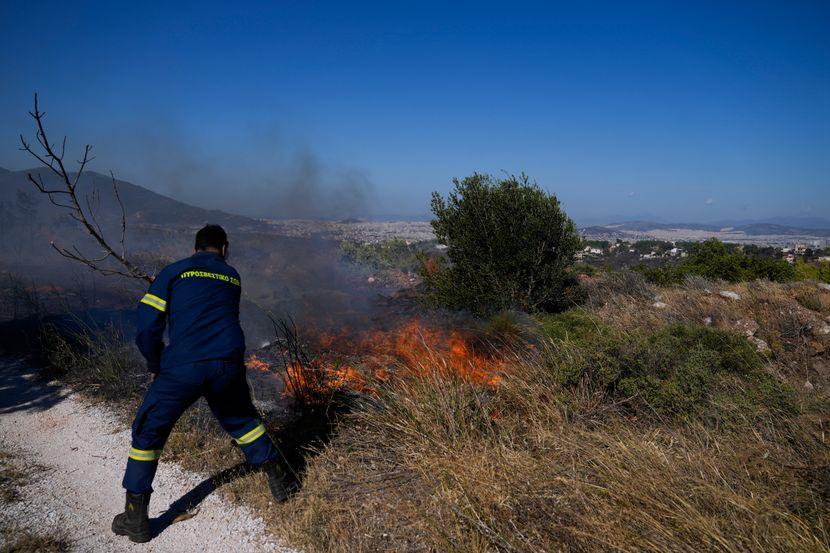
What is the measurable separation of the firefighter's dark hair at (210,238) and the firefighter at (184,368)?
166 mm

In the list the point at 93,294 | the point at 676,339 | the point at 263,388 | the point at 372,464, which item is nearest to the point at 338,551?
the point at 372,464

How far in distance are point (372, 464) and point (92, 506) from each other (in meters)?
2.25

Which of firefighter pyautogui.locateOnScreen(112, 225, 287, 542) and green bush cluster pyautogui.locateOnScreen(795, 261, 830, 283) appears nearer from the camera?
firefighter pyautogui.locateOnScreen(112, 225, 287, 542)

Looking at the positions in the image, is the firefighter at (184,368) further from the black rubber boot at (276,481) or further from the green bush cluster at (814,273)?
the green bush cluster at (814,273)

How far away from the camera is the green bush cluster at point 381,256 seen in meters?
17.6

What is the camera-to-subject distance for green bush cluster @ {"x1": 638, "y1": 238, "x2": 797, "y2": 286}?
1274 centimetres

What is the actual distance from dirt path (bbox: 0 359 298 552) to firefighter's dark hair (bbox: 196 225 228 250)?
6.77ft

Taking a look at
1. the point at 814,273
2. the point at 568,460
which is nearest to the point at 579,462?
the point at 568,460

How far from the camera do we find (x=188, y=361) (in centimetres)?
304

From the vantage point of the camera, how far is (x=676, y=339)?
21.5 feet

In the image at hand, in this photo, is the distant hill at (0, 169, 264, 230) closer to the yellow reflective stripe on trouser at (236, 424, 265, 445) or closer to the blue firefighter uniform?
the blue firefighter uniform

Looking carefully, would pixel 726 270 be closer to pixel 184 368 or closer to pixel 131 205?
pixel 184 368

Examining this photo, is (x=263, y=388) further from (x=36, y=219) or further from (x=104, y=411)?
(x=36, y=219)

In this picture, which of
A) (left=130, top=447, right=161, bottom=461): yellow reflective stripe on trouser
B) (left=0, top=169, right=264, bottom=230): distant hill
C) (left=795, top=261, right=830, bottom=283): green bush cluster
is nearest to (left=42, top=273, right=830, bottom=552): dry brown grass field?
(left=130, top=447, right=161, bottom=461): yellow reflective stripe on trouser
